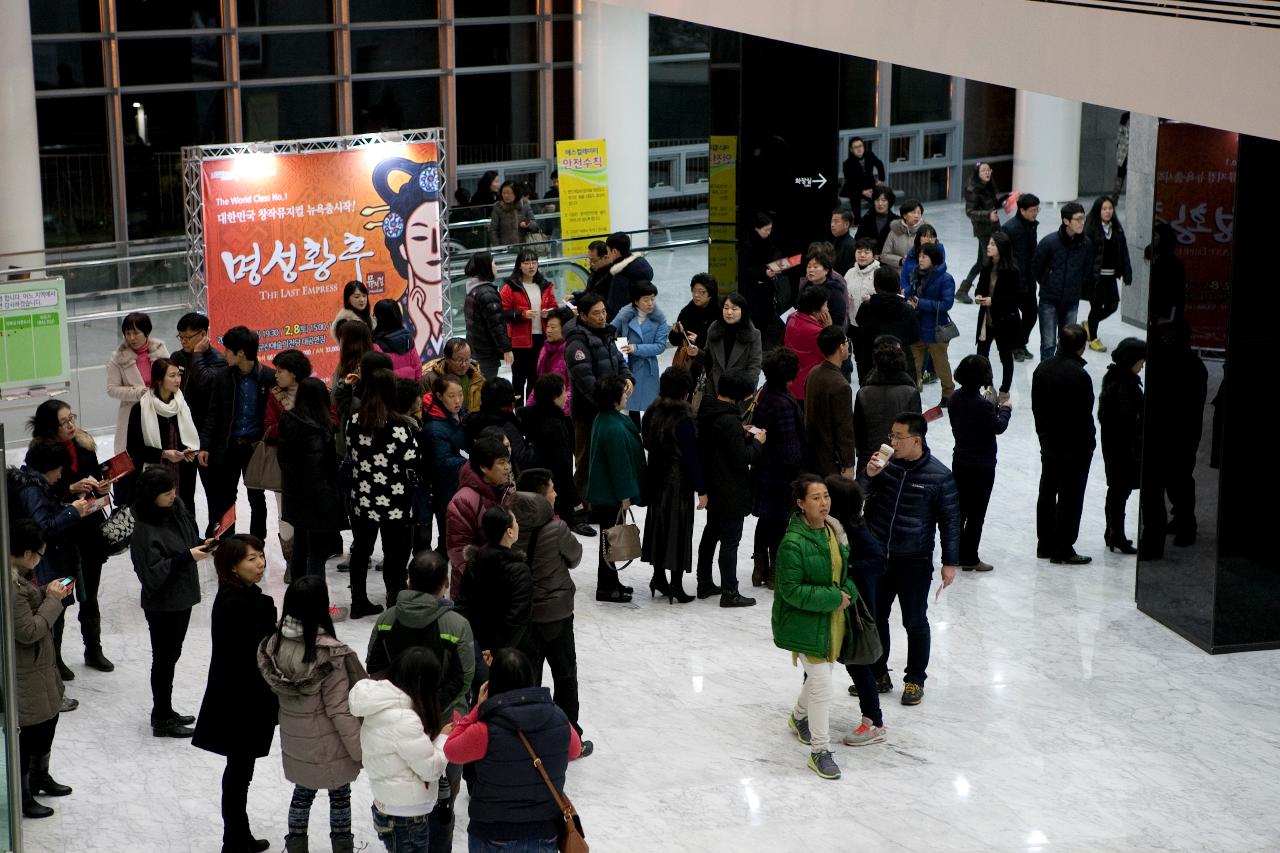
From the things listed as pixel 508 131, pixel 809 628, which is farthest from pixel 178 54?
pixel 809 628

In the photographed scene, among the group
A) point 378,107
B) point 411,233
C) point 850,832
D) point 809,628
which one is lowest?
point 850,832

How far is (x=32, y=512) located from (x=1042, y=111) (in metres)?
18.0

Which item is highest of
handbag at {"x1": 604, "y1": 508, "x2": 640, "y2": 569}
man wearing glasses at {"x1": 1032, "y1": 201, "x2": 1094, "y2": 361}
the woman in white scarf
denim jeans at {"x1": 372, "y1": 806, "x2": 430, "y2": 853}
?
man wearing glasses at {"x1": 1032, "y1": 201, "x2": 1094, "y2": 361}

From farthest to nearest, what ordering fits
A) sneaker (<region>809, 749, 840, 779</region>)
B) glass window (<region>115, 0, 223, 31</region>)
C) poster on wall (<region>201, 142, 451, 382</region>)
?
glass window (<region>115, 0, 223, 31</region>) < poster on wall (<region>201, 142, 451, 382</region>) < sneaker (<region>809, 749, 840, 779</region>)

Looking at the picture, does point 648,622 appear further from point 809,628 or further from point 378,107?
point 378,107

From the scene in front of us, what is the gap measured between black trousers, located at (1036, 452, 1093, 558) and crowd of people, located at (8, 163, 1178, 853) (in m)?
0.02

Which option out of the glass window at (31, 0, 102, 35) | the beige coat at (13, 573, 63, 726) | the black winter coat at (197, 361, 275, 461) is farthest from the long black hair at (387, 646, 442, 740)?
the glass window at (31, 0, 102, 35)

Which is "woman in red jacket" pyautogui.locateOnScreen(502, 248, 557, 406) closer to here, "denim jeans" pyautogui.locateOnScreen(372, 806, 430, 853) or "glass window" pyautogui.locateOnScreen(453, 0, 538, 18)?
"denim jeans" pyautogui.locateOnScreen(372, 806, 430, 853)

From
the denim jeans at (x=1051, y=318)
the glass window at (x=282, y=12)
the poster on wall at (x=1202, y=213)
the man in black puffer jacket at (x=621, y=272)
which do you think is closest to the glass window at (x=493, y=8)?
the glass window at (x=282, y=12)

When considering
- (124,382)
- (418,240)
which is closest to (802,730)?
(124,382)

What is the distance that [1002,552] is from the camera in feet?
34.7

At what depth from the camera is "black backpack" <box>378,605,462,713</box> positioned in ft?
21.0

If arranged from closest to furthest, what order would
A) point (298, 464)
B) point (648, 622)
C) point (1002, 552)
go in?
point (298, 464) → point (648, 622) → point (1002, 552)

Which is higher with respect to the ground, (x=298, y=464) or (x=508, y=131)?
(x=508, y=131)
